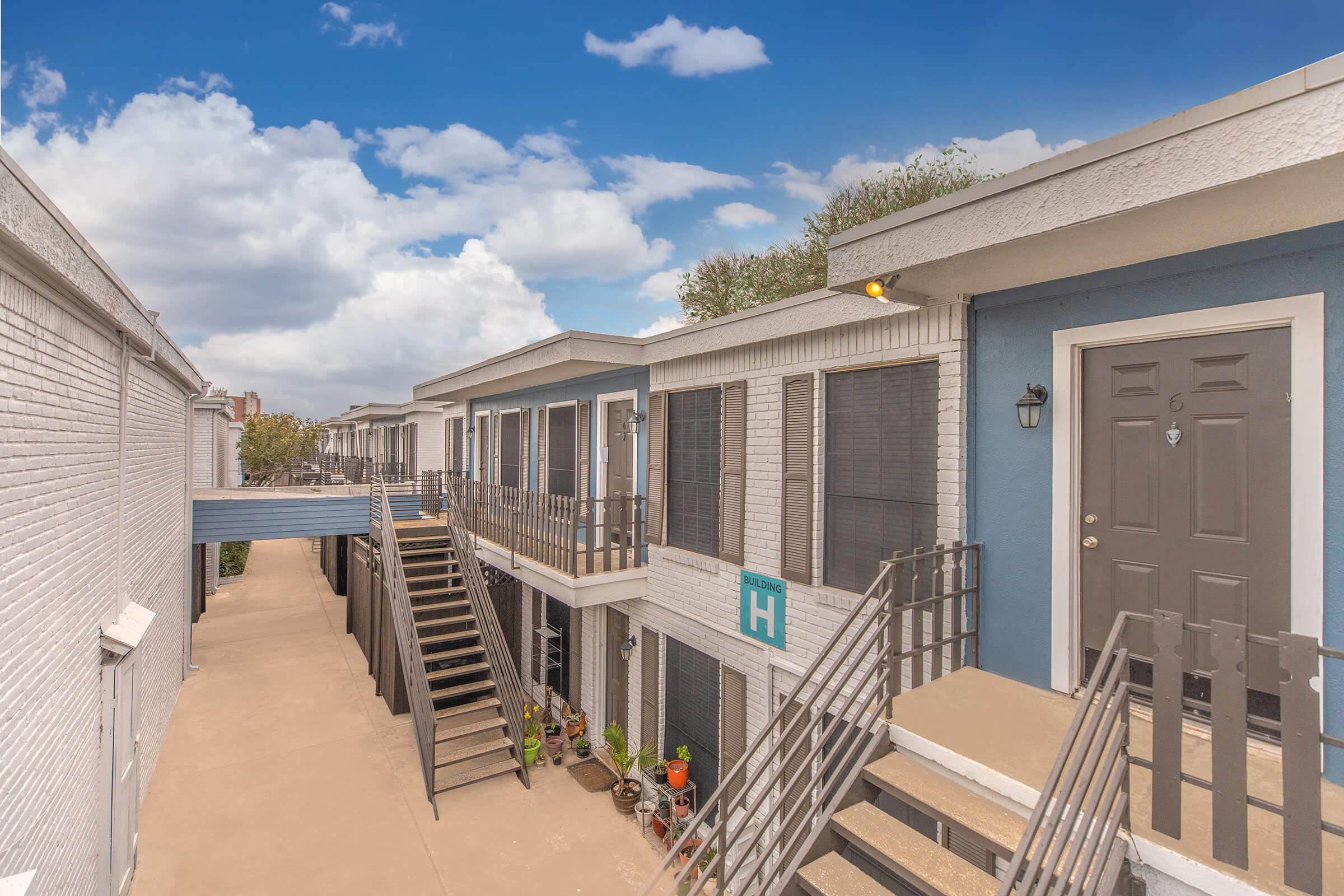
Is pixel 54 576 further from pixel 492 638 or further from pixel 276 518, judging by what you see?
pixel 276 518

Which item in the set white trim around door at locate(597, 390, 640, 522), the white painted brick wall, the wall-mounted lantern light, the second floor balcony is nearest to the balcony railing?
the second floor balcony

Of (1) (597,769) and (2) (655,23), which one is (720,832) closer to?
(1) (597,769)

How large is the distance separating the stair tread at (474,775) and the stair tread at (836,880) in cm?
581

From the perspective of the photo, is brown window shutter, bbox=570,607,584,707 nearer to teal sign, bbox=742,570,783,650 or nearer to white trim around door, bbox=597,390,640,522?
white trim around door, bbox=597,390,640,522

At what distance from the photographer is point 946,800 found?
2943 mm

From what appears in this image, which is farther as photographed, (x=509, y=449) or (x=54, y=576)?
(x=509, y=449)

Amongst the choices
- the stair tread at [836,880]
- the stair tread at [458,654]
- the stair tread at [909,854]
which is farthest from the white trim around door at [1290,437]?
the stair tread at [458,654]

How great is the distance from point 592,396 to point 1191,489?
6.95m

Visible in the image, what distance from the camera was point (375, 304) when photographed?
29641mm

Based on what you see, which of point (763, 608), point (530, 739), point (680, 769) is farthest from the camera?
point (530, 739)

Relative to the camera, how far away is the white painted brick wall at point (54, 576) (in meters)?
3.21

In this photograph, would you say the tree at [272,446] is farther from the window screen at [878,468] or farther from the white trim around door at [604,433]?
the window screen at [878,468]

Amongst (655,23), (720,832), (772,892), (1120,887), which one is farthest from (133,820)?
(655,23)

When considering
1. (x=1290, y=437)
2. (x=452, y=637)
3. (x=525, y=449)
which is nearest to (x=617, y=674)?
(x=452, y=637)
